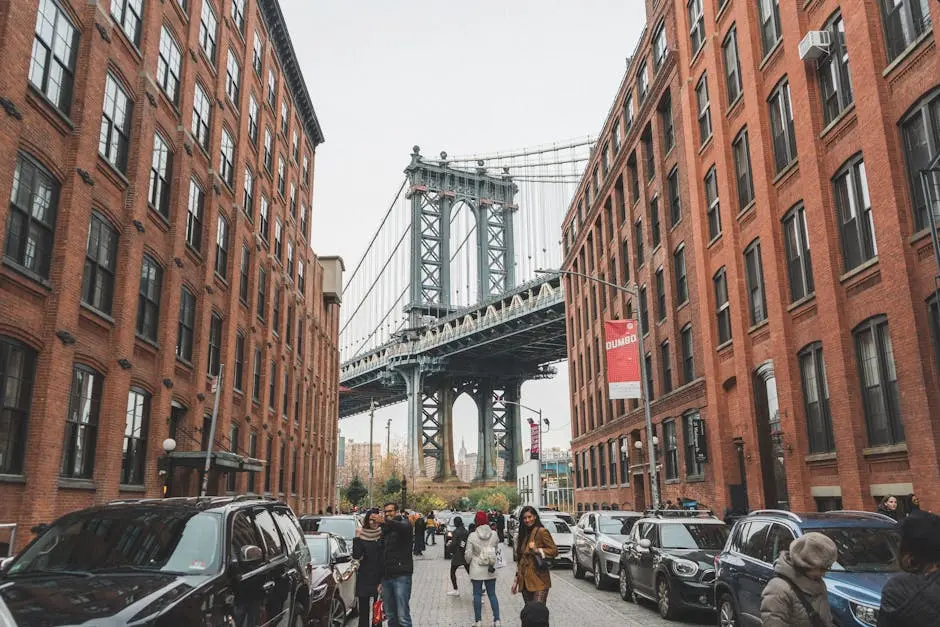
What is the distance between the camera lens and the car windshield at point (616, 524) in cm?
1895

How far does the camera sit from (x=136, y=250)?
63.1ft

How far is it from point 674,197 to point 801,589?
1097 inches

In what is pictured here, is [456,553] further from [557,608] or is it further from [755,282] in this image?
[755,282]

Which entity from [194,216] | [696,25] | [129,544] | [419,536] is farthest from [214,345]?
[129,544]

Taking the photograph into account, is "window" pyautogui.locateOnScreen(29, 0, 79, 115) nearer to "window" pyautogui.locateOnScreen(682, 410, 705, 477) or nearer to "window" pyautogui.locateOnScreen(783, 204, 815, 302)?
"window" pyautogui.locateOnScreen(783, 204, 815, 302)

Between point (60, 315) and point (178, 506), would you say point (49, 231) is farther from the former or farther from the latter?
point (178, 506)

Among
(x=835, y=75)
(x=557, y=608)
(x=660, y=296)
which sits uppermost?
(x=835, y=75)

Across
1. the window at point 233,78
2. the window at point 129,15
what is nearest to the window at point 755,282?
the window at point 129,15

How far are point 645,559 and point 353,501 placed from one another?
56.8m

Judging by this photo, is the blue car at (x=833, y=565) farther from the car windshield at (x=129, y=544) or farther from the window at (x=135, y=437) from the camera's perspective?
the window at (x=135, y=437)

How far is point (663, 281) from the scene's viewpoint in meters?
32.3

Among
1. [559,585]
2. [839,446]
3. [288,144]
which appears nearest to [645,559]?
[559,585]

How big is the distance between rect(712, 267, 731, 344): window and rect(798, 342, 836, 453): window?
526 centimetres

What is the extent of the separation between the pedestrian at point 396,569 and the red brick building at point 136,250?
849 centimetres
